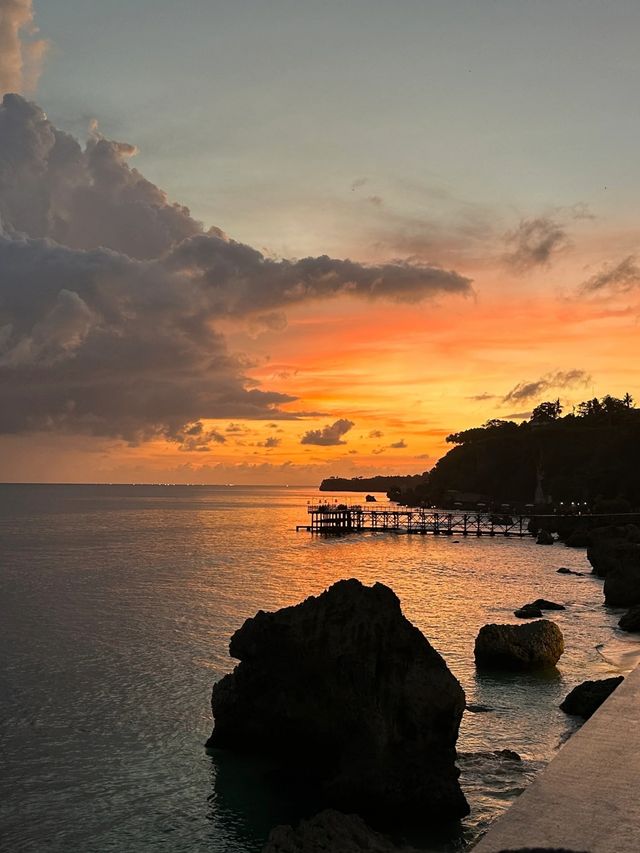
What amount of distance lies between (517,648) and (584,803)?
1863 cm

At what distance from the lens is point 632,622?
36.5 metres

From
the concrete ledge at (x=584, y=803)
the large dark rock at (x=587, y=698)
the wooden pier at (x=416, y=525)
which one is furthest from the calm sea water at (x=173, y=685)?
the wooden pier at (x=416, y=525)

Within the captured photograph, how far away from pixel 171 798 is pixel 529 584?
44.6 m

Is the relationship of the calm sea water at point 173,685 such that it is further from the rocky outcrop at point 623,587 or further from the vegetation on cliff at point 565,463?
the vegetation on cliff at point 565,463

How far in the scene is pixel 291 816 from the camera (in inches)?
647

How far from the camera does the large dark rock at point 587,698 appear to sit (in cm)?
2255

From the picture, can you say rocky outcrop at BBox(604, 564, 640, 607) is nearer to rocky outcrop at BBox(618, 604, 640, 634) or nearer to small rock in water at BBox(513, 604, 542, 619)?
small rock in water at BBox(513, 604, 542, 619)

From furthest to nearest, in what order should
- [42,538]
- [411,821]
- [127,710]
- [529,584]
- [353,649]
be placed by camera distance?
[42,538] < [529,584] < [127,710] < [353,649] < [411,821]

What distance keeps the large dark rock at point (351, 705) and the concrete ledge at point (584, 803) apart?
12.3 feet

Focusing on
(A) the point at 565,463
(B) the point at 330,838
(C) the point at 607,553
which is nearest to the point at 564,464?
(A) the point at 565,463

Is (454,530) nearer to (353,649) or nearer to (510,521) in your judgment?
(510,521)

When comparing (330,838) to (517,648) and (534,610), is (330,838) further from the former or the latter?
(534,610)

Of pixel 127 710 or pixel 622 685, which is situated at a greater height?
pixel 622 685

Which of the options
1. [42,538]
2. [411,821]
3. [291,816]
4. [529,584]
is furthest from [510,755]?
[42,538]
